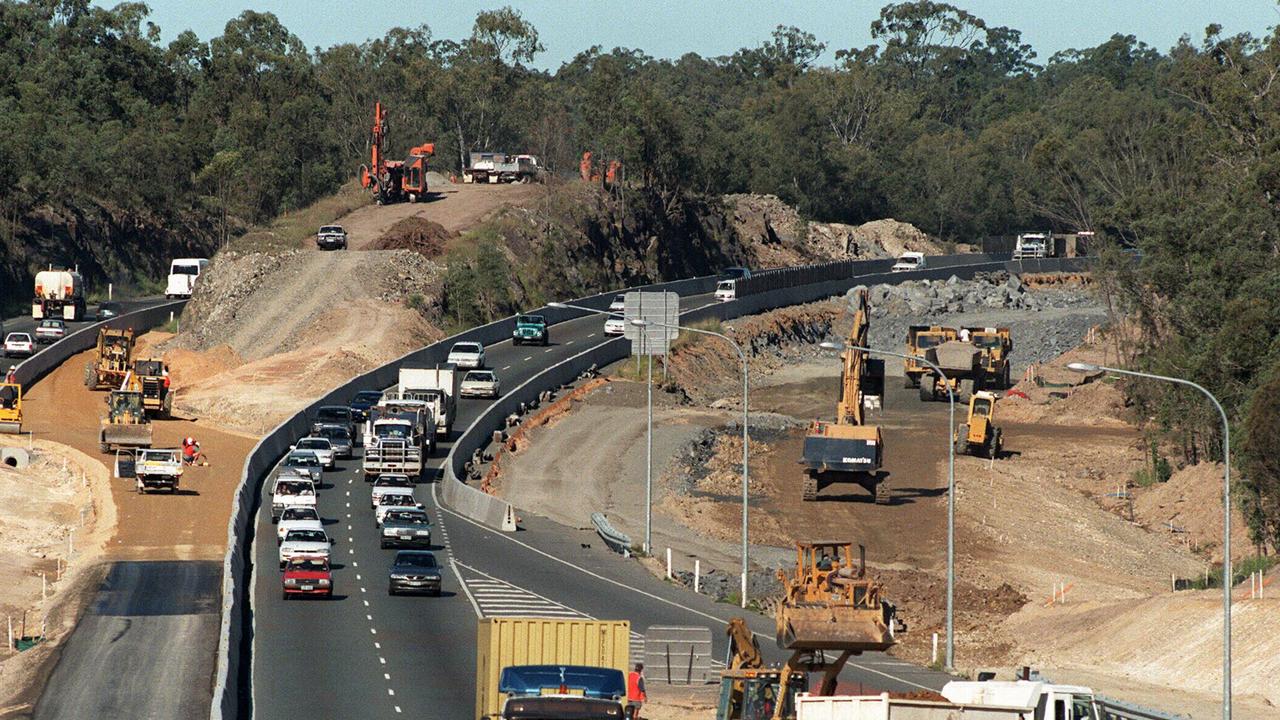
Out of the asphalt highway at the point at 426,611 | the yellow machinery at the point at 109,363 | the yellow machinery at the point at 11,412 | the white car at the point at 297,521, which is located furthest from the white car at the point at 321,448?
the yellow machinery at the point at 109,363

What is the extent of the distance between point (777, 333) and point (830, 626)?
95.7 m

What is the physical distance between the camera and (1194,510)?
3014 inches

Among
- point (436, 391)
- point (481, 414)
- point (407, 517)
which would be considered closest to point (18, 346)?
point (481, 414)

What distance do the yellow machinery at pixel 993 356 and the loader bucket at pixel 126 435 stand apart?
50476 millimetres

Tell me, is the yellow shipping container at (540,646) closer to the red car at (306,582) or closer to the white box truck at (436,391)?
the red car at (306,582)

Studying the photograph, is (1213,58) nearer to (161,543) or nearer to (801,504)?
(801,504)

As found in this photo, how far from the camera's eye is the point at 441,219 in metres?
137

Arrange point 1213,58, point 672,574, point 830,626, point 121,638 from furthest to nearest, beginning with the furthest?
point 1213,58 < point 672,574 < point 121,638 < point 830,626

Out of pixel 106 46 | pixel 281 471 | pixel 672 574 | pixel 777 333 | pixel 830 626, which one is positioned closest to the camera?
pixel 830 626

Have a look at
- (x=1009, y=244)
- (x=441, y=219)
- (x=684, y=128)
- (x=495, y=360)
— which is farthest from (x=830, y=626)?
(x=1009, y=244)

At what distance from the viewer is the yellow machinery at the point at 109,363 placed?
314 feet

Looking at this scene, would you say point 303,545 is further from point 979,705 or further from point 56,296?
point 56,296

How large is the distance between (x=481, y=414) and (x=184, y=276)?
4722 centimetres

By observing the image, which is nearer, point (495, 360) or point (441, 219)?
point (495, 360)
